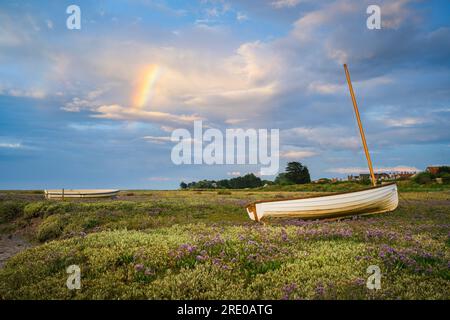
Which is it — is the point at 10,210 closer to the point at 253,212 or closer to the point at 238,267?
the point at 253,212

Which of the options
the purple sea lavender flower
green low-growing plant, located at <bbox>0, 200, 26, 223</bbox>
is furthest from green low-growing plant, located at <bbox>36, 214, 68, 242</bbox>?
the purple sea lavender flower

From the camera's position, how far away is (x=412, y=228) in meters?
17.4

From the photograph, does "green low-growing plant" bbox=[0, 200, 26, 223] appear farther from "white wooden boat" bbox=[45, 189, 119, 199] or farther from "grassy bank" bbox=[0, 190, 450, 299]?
"grassy bank" bbox=[0, 190, 450, 299]

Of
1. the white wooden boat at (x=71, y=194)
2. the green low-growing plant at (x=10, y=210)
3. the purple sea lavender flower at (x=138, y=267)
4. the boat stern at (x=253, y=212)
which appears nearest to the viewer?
the purple sea lavender flower at (x=138, y=267)

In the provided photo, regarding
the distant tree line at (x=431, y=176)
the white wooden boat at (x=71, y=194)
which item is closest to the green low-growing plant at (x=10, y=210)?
the white wooden boat at (x=71, y=194)

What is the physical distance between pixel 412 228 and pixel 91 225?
18855mm

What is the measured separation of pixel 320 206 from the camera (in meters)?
21.9

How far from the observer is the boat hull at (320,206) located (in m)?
21.7

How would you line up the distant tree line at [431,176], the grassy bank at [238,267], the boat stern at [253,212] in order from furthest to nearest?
1. the distant tree line at [431,176]
2. the boat stern at [253,212]
3. the grassy bank at [238,267]

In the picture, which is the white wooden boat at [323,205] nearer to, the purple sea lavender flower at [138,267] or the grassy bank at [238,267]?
the grassy bank at [238,267]

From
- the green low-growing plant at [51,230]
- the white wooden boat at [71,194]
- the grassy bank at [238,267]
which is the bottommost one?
the green low-growing plant at [51,230]

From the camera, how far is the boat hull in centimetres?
2173
